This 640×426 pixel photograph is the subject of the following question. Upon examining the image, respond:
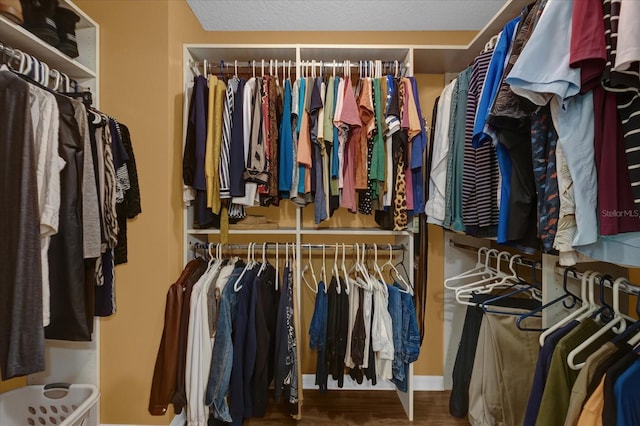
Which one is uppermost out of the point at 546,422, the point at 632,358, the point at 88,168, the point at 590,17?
the point at 590,17

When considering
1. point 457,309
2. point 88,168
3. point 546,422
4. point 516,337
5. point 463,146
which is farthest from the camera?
point 457,309

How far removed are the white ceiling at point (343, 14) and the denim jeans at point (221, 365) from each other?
1.76 metres

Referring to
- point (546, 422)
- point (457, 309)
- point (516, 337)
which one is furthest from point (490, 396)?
point (457, 309)

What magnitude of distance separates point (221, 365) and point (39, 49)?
1631mm

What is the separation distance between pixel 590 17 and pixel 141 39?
1921 millimetres

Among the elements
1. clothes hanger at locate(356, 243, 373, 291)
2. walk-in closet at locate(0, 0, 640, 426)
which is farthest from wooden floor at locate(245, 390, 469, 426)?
clothes hanger at locate(356, 243, 373, 291)

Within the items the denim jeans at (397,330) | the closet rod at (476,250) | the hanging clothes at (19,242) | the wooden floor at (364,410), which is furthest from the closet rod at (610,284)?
the hanging clothes at (19,242)

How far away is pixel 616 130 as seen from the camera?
0.84 meters

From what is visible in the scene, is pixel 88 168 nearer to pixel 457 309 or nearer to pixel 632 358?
pixel 632 358

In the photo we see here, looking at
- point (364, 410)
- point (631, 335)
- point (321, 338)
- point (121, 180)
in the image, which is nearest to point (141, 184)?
point (121, 180)

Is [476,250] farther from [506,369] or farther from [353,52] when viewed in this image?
[353,52]

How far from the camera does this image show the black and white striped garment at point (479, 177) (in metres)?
1.31

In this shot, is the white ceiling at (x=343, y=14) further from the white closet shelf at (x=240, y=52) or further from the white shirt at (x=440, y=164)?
the white shirt at (x=440, y=164)

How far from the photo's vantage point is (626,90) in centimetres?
80
